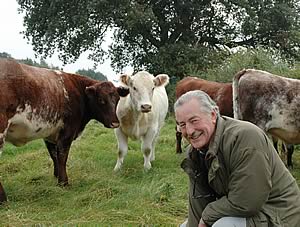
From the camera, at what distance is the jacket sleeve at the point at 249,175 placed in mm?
3043

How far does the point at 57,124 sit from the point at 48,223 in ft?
7.19

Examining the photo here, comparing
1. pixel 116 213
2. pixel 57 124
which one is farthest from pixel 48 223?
pixel 57 124

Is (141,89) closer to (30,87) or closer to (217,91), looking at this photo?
(217,91)

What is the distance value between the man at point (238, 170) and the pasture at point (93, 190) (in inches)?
73.8

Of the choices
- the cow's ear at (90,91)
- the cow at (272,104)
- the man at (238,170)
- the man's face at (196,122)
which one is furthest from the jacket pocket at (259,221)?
the cow's ear at (90,91)

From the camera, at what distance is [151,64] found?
2359 centimetres

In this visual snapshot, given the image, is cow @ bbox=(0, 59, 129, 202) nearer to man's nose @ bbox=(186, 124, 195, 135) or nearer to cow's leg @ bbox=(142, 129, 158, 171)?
cow's leg @ bbox=(142, 129, 158, 171)

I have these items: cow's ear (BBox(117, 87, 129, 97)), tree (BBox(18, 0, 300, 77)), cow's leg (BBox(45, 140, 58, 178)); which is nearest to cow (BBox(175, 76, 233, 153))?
cow's ear (BBox(117, 87, 129, 97))

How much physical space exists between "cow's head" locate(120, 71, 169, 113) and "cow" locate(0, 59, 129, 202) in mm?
179

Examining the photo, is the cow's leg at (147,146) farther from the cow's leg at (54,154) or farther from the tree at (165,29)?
the tree at (165,29)

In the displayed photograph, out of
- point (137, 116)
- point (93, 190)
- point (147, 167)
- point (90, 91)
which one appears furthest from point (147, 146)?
point (93, 190)

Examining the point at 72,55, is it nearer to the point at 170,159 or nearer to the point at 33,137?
the point at 170,159

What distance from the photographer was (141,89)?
8086 mm

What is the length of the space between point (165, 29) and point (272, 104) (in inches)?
699
